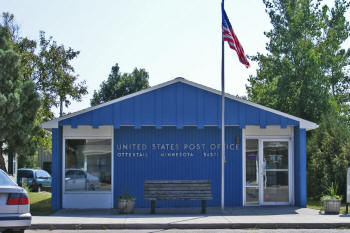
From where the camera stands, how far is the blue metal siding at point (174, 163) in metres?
15.8

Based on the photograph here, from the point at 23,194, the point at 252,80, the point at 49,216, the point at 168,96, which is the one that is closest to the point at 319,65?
the point at 252,80

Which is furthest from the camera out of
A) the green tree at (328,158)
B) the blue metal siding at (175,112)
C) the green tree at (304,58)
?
the green tree at (304,58)

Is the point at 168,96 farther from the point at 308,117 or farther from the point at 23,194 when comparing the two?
the point at 308,117

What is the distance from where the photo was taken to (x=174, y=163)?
15.9 m

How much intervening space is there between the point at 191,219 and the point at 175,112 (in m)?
3.66

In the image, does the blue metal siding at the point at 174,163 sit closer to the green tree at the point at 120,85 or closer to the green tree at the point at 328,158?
the green tree at the point at 328,158

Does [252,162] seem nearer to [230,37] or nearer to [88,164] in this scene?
[230,37]

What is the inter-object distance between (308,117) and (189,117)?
38.3ft

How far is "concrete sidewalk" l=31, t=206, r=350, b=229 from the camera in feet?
39.5

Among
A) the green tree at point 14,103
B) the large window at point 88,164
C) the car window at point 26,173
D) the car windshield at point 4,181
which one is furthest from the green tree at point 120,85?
the car windshield at point 4,181

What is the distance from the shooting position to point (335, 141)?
18859mm

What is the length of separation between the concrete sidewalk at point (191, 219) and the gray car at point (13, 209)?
3.24m

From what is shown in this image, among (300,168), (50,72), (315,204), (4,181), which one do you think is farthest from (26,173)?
(4,181)

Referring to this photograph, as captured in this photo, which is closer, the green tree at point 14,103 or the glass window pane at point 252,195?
the glass window pane at point 252,195
